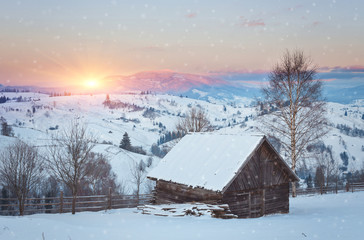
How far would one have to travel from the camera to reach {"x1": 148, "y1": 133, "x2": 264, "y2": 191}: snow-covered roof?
1622 centimetres

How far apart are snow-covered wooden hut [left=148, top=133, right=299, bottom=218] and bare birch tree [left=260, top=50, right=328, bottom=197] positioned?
3.95 meters

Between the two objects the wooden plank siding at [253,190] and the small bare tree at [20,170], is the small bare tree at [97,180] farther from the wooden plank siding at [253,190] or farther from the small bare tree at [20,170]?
the wooden plank siding at [253,190]

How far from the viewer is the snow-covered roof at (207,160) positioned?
53.2 feet

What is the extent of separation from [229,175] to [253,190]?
10.0 feet

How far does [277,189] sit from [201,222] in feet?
29.2

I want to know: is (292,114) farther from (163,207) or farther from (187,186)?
(163,207)

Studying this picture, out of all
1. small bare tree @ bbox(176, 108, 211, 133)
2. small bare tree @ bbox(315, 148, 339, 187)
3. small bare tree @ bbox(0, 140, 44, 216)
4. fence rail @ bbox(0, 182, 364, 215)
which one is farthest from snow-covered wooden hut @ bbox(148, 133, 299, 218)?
small bare tree @ bbox(176, 108, 211, 133)

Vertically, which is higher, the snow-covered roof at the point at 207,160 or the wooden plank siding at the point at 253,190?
the snow-covered roof at the point at 207,160

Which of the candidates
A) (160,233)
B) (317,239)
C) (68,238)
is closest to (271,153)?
(317,239)

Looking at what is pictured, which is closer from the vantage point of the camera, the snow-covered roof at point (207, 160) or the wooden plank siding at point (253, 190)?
the snow-covered roof at point (207, 160)

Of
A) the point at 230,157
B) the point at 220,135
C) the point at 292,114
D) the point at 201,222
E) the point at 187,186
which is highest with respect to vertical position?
the point at 292,114

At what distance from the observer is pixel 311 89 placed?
69.8ft

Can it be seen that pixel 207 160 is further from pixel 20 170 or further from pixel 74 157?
pixel 20 170

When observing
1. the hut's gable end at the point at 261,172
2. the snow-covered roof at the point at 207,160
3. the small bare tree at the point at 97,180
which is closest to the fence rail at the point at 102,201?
the snow-covered roof at the point at 207,160
